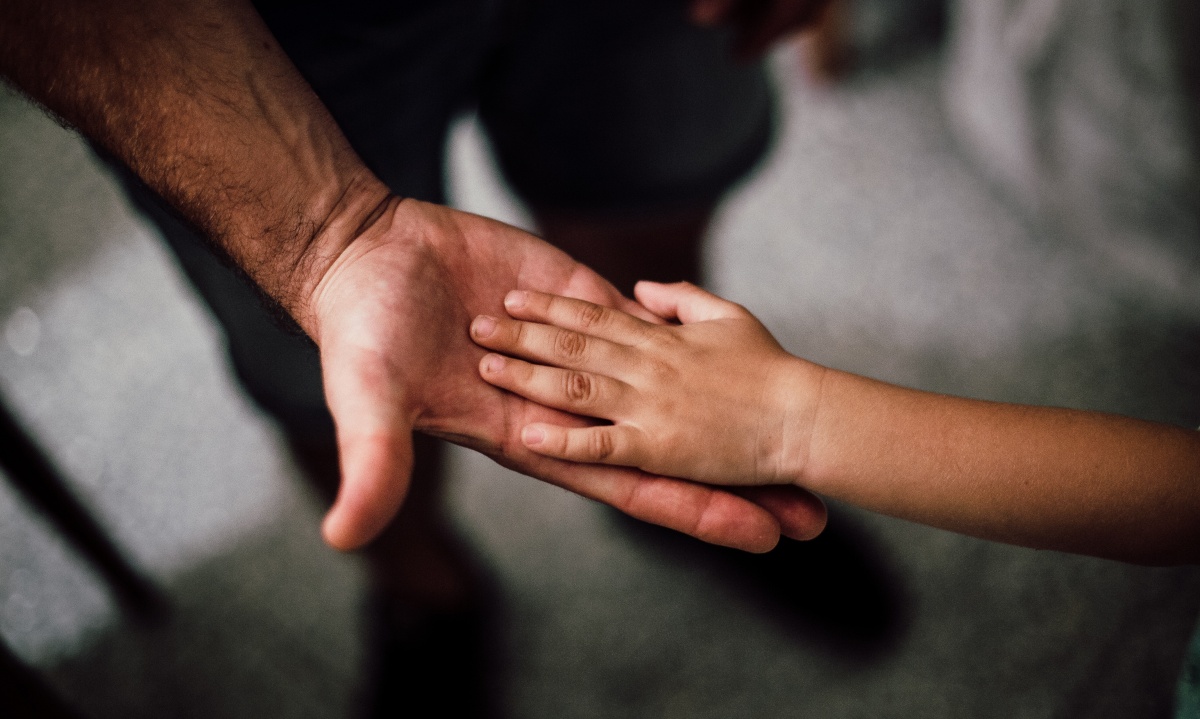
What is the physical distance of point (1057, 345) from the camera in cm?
103

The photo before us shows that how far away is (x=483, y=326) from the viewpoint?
52cm

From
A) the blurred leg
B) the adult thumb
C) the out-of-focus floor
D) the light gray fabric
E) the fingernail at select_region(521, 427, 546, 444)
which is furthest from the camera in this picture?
the light gray fabric

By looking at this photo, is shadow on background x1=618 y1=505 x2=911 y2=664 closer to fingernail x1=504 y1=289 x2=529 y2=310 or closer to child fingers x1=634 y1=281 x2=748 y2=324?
child fingers x1=634 y1=281 x2=748 y2=324

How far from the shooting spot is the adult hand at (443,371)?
0.41m

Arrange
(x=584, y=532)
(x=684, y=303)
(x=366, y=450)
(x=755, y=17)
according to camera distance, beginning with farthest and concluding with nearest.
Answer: (x=584, y=532), (x=755, y=17), (x=684, y=303), (x=366, y=450)

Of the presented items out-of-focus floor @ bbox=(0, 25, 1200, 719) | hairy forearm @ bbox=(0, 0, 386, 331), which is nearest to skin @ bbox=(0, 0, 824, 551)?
hairy forearm @ bbox=(0, 0, 386, 331)

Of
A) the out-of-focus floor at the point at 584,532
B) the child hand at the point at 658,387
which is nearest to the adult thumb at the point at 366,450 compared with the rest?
the child hand at the point at 658,387

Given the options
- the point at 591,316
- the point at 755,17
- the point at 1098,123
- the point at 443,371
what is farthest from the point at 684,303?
the point at 1098,123

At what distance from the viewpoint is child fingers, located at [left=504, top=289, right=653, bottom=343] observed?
55cm

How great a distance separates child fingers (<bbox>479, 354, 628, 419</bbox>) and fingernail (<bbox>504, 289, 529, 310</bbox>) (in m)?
0.05

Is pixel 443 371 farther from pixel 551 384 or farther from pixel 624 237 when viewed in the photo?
pixel 624 237

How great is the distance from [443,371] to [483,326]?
49 millimetres

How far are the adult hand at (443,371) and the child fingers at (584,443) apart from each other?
0.02 metres

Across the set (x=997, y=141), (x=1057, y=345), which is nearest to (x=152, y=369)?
(x=1057, y=345)
